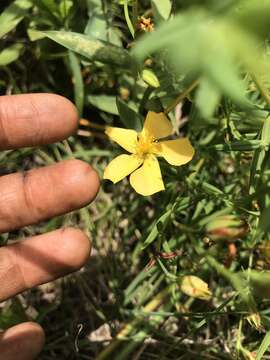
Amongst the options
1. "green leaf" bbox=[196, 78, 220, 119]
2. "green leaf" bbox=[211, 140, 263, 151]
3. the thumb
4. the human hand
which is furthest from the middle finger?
"green leaf" bbox=[196, 78, 220, 119]

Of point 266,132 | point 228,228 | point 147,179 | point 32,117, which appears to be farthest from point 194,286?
point 32,117

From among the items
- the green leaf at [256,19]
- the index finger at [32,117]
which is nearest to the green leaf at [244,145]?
the index finger at [32,117]

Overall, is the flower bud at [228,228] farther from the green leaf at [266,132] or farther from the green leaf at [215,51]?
the green leaf at [215,51]

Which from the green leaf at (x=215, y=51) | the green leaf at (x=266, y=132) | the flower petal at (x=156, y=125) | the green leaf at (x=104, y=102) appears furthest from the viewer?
the green leaf at (x=104, y=102)

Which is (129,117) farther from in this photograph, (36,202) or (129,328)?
(129,328)

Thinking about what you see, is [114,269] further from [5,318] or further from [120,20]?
[120,20]
